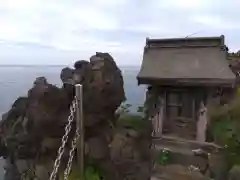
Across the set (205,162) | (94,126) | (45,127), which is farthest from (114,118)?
(205,162)

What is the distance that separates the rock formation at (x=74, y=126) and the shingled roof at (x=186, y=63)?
2412 mm

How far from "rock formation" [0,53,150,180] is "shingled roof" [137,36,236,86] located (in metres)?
2.41

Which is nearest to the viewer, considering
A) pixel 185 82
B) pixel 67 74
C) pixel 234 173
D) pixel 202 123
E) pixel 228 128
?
pixel 67 74

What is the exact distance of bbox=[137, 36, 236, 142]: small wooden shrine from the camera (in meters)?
7.98

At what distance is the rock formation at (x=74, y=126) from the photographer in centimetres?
580

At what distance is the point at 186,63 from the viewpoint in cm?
849

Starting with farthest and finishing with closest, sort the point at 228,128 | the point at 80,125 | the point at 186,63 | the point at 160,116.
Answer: the point at 160,116 < the point at 186,63 < the point at 228,128 < the point at 80,125

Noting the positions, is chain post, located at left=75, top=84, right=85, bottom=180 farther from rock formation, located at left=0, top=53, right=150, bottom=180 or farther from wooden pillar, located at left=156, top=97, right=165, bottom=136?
wooden pillar, located at left=156, top=97, right=165, bottom=136

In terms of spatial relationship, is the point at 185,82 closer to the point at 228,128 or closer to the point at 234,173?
the point at 228,128

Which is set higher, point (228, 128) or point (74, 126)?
point (74, 126)

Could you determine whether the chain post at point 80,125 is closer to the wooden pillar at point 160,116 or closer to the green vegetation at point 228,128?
the wooden pillar at point 160,116

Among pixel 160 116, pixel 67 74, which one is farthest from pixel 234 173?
pixel 67 74

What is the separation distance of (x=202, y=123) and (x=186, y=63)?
172cm

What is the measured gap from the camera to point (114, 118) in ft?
21.7
